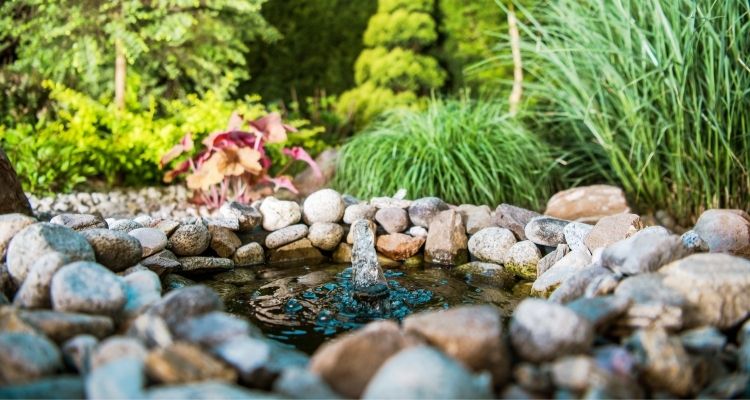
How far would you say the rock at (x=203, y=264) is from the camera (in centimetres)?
318

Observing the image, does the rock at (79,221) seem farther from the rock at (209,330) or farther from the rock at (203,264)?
the rock at (209,330)

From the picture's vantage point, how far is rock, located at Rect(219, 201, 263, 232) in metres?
3.46

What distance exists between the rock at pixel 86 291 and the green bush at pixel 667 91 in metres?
2.59

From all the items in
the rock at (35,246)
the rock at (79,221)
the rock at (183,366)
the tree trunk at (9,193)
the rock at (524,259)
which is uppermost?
the tree trunk at (9,193)

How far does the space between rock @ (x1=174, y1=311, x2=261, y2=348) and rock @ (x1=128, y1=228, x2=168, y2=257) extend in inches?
52.7

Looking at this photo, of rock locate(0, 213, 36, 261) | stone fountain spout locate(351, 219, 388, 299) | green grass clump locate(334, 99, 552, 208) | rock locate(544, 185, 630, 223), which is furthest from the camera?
green grass clump locate(334, 99, 552, 208)

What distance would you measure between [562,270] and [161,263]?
1.68m

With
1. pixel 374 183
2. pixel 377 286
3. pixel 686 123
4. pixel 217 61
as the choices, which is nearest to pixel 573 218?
pixel 686 123

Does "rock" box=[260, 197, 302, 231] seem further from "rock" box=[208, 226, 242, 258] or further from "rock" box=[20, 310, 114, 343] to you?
"rock" box=[20, 310, 114, 343]

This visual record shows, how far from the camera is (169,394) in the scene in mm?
1354

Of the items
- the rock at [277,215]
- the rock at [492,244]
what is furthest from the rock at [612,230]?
the rock at [277,215]

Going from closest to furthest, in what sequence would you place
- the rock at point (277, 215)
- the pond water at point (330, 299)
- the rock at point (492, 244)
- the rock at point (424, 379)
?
the rock at point (424, 379) < the pond water at point (330, 299) < the rock at point (492, 244) < the rock at point (277, 215)

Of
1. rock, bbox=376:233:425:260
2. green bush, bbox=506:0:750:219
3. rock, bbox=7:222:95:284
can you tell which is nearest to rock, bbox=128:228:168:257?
rock, bbox=7:222:95:284

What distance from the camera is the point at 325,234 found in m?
3.54
